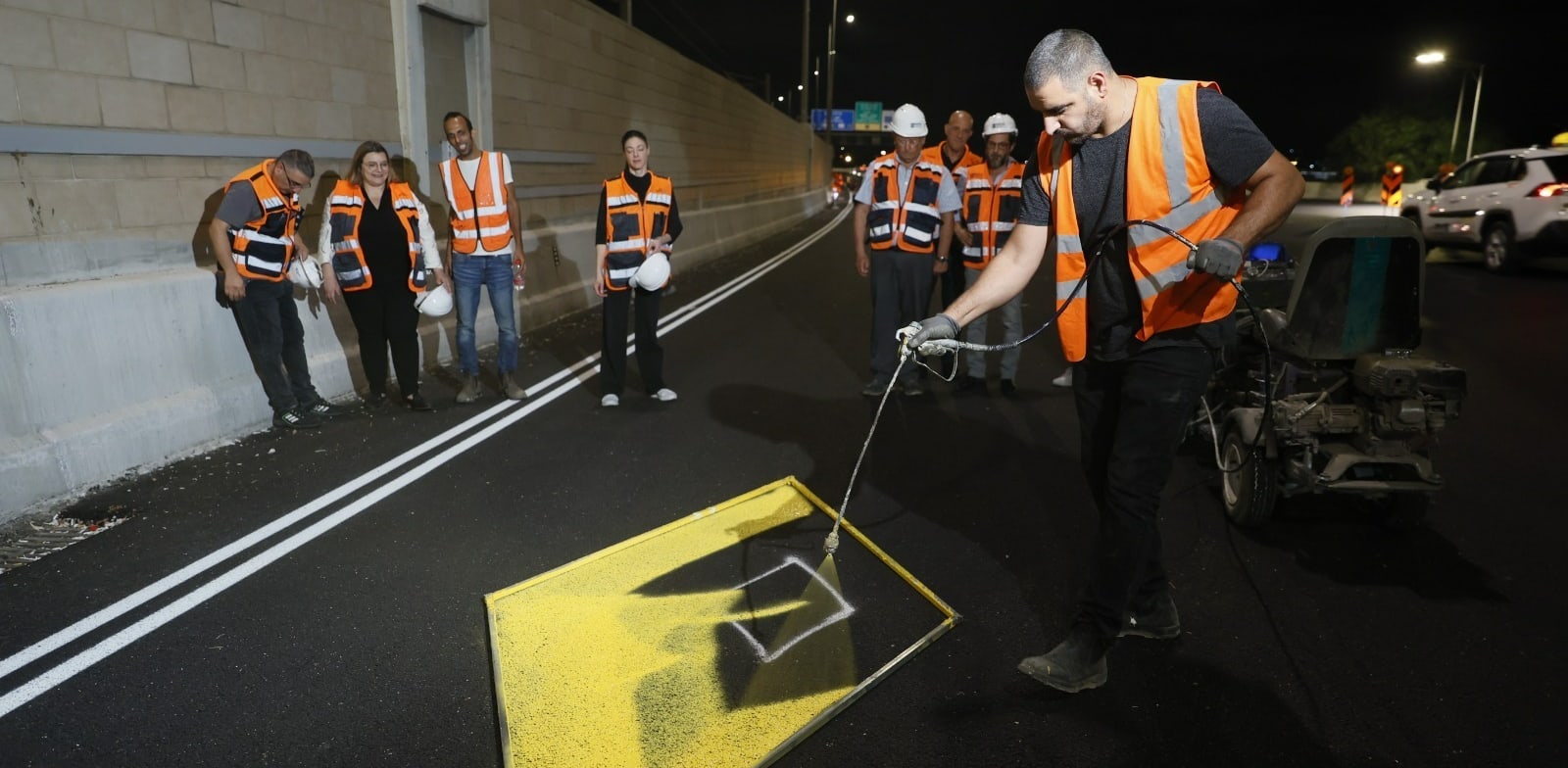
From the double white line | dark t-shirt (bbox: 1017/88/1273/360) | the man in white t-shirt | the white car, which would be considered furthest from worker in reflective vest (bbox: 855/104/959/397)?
the white car

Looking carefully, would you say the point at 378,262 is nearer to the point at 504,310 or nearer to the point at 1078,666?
the point at 504,310

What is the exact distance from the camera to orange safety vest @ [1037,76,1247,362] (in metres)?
3.02

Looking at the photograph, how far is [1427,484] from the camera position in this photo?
437cm

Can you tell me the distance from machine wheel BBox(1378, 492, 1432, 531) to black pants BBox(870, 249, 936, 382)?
3460 millimetres

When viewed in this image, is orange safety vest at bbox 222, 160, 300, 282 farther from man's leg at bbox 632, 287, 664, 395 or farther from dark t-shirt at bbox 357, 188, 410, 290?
man's leg at bbox 632, 287, 664, 395

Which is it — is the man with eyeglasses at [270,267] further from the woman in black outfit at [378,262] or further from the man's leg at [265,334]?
the woman in black outfit at [378,262]

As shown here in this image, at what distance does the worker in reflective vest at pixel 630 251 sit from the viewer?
696 cm

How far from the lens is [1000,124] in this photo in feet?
26.0

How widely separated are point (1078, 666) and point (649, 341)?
15.1 ft

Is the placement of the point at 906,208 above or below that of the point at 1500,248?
above

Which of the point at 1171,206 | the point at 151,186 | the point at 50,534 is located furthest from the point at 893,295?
the point at 50,534

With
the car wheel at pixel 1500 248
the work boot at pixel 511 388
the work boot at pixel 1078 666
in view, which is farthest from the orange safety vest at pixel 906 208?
the car wheel at pixel 1500 248

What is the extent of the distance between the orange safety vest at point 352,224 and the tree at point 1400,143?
47872mm

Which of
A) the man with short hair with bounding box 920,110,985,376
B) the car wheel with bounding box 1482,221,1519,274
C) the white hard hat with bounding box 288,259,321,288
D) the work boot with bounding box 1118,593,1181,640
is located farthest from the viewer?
the car wheel with bounding box 1482,221,1519,274
